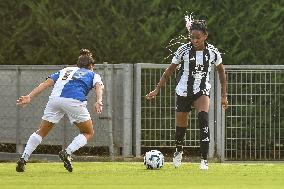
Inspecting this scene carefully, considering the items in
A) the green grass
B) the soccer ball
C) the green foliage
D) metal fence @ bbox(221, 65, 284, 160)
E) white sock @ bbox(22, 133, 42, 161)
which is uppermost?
the green foliage

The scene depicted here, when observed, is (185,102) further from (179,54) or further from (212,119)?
(212,119)

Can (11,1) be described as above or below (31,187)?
above

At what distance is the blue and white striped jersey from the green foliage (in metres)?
5.31

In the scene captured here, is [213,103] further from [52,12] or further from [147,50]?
[52,12]

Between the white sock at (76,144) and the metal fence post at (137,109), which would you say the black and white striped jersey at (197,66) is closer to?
the white sock at (76,144)

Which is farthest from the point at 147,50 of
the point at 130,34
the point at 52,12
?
the point at 52,12

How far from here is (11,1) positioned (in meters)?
22.5

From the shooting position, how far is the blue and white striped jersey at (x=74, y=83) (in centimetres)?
1664

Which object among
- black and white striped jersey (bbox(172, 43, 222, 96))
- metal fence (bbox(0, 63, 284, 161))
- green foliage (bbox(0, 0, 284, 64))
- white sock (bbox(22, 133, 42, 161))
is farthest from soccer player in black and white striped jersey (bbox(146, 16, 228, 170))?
green foliage (bbox(0, 0, 284, 64))

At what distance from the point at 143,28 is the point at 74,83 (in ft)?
18.2

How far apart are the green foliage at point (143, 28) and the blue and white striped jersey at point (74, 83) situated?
5309mm

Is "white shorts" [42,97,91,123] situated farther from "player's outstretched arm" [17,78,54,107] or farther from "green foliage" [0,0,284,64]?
A: "green foliage" [0,0,284,64]

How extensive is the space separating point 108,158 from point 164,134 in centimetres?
111

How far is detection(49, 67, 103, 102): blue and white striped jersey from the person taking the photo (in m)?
16.6
